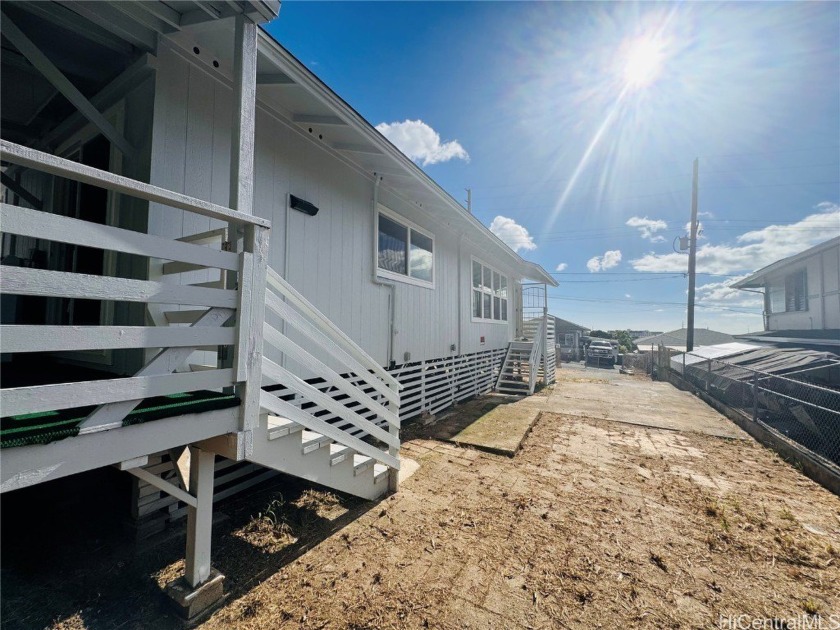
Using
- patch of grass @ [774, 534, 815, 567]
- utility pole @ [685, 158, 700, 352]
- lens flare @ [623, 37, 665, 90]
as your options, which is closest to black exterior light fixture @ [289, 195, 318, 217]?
patch of grass @ [774, 534, 815, 567]

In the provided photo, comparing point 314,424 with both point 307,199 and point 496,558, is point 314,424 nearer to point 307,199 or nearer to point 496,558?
point 496,558

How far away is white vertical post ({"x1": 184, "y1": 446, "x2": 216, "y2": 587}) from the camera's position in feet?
6.23

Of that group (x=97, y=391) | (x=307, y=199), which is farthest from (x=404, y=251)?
(x=97, y=391)

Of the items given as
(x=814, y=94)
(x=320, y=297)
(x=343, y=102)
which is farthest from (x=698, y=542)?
(x=814, y=94)

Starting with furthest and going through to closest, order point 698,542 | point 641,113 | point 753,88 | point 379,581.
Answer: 1. point 641,113
2. point 753,88
3. point 698,542
4. point 379,581

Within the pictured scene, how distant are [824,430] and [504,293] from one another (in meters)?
7.23

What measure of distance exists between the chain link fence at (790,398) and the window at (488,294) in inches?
209

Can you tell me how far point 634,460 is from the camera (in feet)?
14.1

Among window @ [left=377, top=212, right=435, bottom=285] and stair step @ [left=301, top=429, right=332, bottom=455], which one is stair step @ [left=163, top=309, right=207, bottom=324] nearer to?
stair step @ [left=301, top=429, right=332, bottom=455]

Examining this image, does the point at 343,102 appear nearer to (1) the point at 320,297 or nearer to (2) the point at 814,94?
(1) the point at 320,297

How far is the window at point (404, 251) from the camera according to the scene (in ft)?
16.2

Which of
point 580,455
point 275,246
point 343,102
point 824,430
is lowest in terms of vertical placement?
point 580,455

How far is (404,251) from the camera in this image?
5.45 metres

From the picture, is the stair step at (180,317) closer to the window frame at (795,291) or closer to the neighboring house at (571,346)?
the window frame at (795,291)
